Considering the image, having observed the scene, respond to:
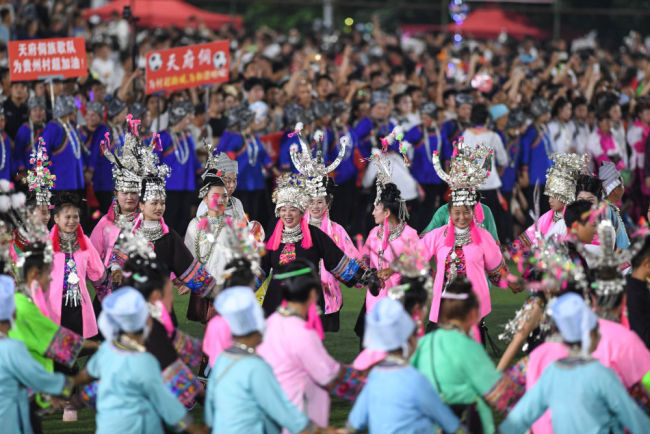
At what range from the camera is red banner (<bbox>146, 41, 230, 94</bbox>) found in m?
13.1

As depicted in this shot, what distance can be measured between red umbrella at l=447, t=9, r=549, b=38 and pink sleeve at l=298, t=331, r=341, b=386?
2135cm

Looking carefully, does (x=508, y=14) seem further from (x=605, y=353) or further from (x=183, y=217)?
(x=605, y=353)

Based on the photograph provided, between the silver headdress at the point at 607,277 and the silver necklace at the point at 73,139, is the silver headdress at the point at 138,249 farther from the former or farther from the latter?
the silver necklace at the point at 73,139

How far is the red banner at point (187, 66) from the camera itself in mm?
13133

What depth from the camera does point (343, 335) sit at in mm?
9797

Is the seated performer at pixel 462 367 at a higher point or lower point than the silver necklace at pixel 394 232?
lower

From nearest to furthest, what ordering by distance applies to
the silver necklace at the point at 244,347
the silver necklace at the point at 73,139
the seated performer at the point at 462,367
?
the silver necklace at the point at 244,347 < the seated performer at the point at 462,367 < the silver necklace at the point at 73,139

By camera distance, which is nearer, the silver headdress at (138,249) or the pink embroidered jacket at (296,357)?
the pink embroidered jacket at (296,357)

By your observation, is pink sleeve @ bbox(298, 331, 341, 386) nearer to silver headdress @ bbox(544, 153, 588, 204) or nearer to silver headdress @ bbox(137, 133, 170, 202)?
silver headdress @ bbox(137, 133, 170, 202)

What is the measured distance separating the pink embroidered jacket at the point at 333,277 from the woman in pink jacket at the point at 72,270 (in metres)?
1.65

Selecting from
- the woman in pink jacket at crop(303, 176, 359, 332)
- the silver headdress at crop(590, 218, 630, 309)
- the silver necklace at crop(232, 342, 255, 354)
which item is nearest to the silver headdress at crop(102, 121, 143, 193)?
the woman in pink jacket at crop(303, 176, 359, 332)

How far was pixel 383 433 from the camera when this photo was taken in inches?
194

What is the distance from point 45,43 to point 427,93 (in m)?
5.91

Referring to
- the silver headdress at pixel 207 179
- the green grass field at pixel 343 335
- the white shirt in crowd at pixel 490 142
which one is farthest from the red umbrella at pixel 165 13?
the silver headdress at pixel 207 179
